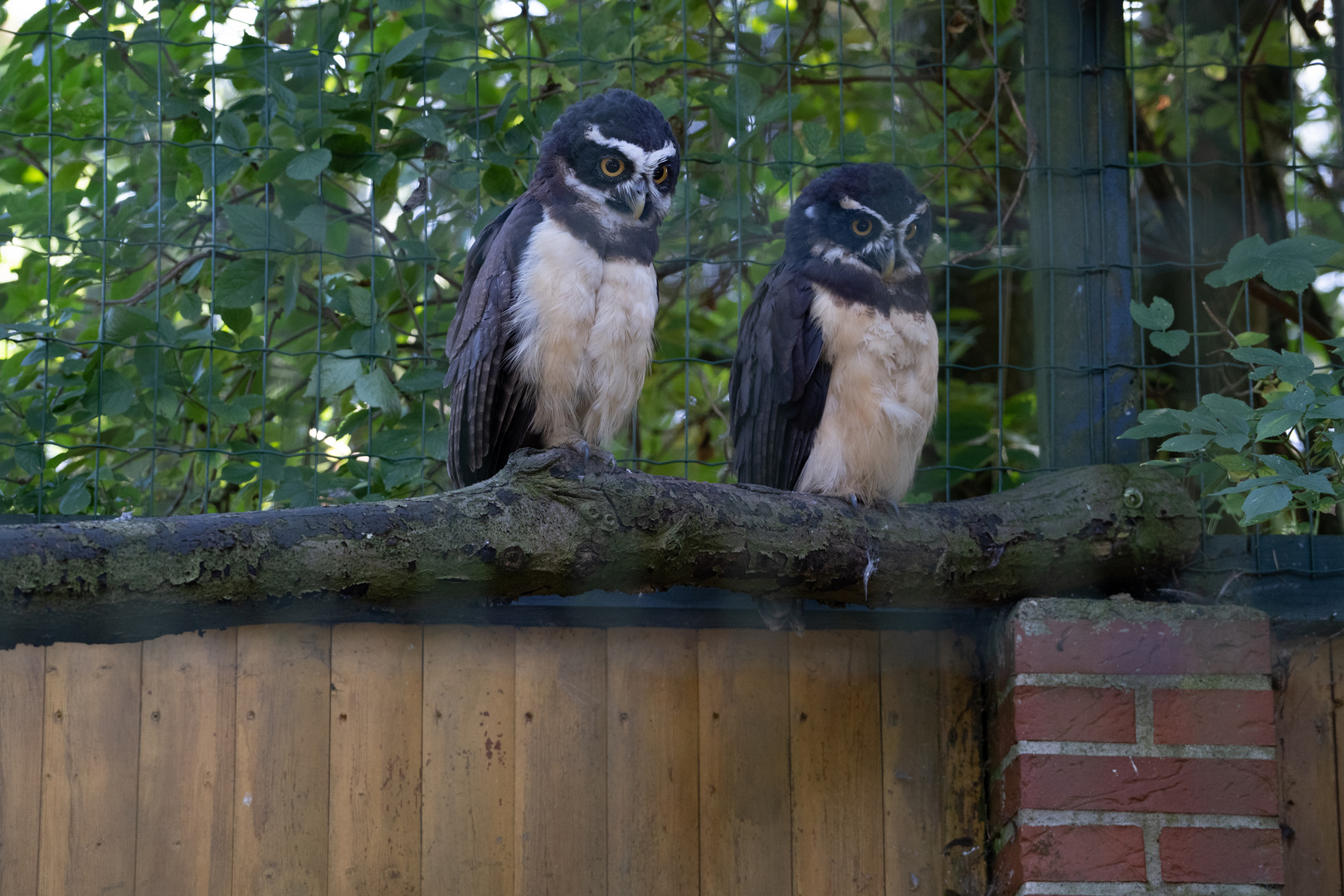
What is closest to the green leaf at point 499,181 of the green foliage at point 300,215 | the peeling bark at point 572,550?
the green foliage at point 300,215

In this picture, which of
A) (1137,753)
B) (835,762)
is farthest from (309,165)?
(1137,753)

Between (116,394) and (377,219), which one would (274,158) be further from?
(116,394)

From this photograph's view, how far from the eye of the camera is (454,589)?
274 centimetres

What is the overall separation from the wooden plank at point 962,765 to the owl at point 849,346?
541mm

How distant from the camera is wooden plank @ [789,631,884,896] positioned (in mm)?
3422

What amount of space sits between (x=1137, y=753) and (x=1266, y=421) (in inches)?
33.8

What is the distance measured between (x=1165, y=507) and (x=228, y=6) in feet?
10.9

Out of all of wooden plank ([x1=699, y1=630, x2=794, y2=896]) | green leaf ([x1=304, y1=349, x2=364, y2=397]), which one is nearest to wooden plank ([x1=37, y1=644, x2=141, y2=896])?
green leaf ([x1=304, y1=349, x2=364, y2=397])

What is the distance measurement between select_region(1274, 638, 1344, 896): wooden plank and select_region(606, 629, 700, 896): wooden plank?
4.97 ft

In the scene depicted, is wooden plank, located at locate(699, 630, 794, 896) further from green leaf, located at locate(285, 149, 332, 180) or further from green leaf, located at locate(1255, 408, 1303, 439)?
green leaf, located at locate(285, 149, 332, 180)

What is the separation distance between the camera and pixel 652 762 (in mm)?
3477

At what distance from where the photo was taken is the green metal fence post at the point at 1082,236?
3848 millimetres

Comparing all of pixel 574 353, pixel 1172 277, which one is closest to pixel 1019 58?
pixel 1172 277

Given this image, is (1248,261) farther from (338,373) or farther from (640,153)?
(338,373)
